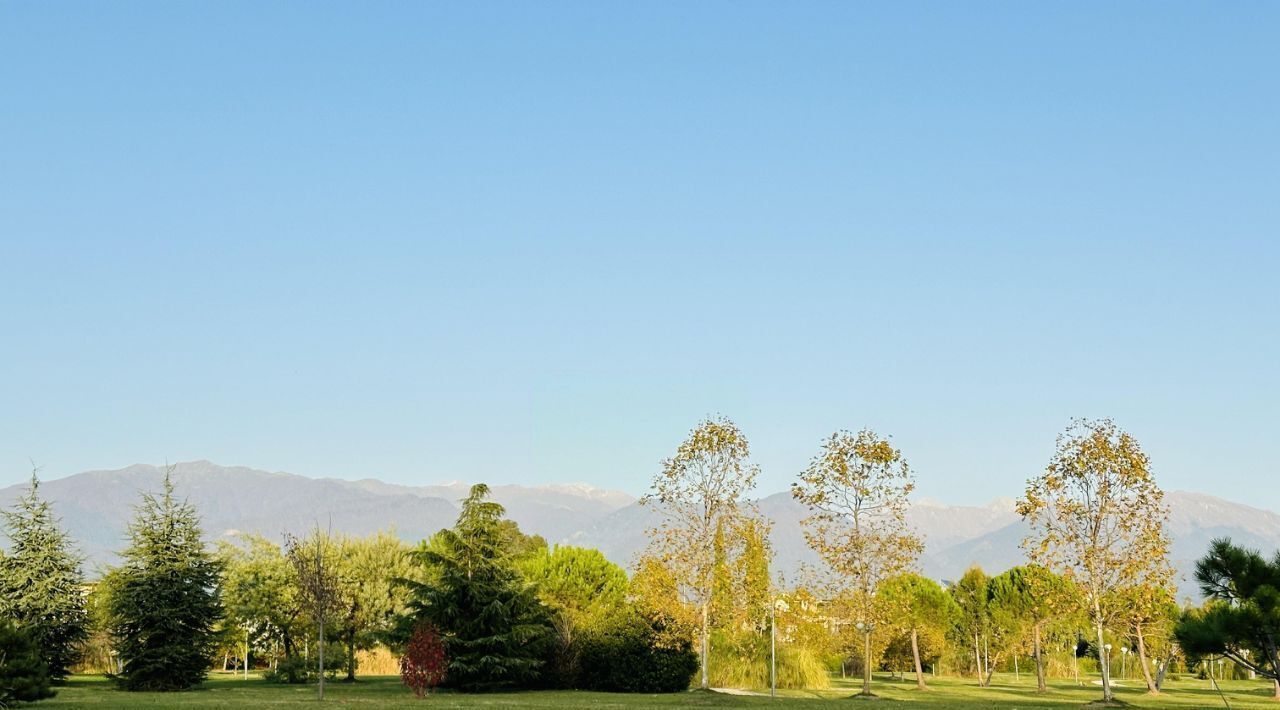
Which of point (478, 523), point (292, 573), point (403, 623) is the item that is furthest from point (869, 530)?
point (292, 573)

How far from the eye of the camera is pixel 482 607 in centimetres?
4366

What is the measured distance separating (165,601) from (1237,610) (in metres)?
42.4

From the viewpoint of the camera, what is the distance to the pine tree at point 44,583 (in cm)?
4541

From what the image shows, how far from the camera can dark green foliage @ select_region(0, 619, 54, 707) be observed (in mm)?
25719

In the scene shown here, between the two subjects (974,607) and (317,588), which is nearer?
(317,588)

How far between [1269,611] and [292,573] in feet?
170

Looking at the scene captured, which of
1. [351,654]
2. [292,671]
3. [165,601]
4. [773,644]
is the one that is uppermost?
[165,601]

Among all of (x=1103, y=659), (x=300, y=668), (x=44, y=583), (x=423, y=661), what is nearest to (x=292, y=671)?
(x=300, y=668)

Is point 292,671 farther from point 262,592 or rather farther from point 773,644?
point 773,644

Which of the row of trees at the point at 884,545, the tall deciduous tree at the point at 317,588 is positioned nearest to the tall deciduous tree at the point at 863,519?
the row of trees at the point at 884,545

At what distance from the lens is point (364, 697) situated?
36156mm

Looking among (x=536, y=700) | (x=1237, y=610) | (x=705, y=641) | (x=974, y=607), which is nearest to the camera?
(x=1237, y=610)

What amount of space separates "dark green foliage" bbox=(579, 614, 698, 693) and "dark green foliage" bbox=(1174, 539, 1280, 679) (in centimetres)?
3190

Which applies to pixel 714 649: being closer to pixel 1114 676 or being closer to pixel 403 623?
pixel 403 623
